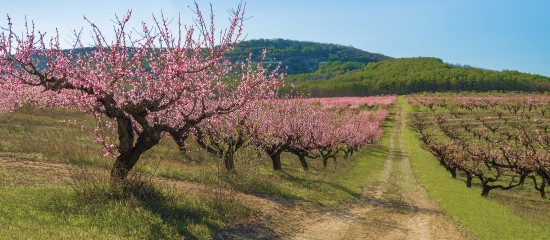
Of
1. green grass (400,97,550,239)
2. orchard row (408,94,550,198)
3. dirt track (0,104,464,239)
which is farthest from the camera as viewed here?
orchard row (408,94,550,198)

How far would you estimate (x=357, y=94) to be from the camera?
191m

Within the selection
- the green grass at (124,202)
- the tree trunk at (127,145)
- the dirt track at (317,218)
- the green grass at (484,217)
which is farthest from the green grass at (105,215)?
the green grass at (484,217)

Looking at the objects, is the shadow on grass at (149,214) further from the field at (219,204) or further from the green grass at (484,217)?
the green grass at (484,217)

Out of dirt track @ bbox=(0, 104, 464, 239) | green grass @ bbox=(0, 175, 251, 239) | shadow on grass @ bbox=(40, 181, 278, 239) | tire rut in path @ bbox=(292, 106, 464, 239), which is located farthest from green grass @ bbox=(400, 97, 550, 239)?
green grass @ bbox=(0, 175, 251, 239)

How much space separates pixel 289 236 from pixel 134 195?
6.13m

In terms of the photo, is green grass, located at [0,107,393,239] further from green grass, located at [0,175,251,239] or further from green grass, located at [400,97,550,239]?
green grass, located at [400,97,550,239]

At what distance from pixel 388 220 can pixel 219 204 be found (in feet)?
29.5

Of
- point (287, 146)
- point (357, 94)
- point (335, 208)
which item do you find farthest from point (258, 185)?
point (357, 94)

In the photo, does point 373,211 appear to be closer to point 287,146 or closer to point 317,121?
point 287,146

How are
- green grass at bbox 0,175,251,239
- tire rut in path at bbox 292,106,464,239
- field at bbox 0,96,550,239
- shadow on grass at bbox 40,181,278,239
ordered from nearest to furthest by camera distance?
green grass at bbox 0,175,251,239 → shadow on grass at bbox 40,181,278,239 → field at bbox 0,96,550,239 → tire rut in path at bbox 292,106,464,239

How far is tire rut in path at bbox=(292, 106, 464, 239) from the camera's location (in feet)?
58.3

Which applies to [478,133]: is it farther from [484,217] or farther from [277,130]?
[484,217]

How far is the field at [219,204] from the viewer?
13.3 metres

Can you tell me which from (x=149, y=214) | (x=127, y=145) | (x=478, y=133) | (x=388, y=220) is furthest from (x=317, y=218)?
(x=478, y=133)
